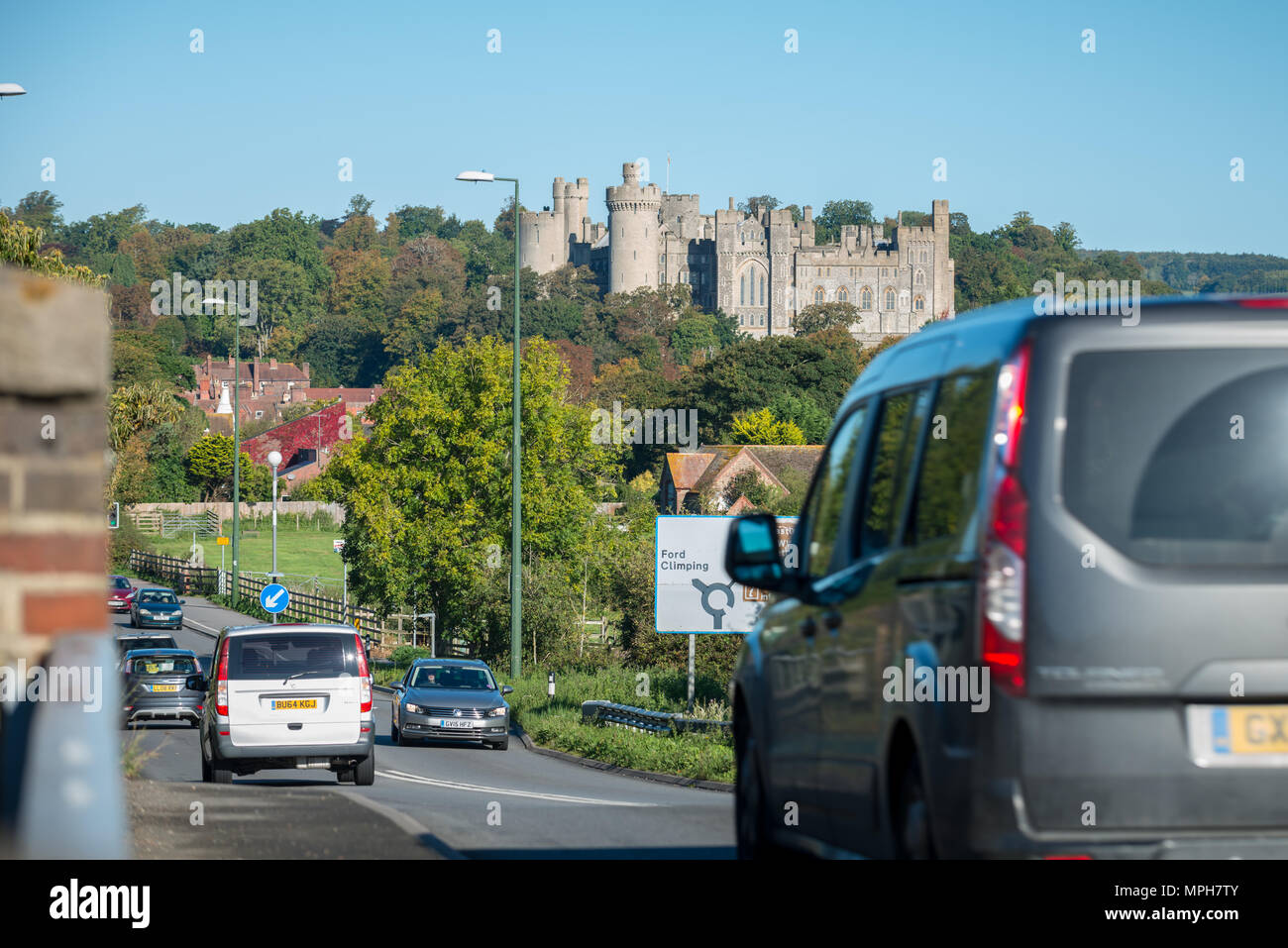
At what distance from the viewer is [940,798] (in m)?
4.85

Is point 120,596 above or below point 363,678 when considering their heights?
below

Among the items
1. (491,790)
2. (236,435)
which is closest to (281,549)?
(236,435)

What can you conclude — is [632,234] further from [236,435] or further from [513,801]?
[513,801]

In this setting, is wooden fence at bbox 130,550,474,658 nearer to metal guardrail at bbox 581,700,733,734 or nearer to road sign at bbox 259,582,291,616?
road sign at bbox 259,582,291,616

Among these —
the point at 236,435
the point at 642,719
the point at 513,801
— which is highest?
the point at 236,435

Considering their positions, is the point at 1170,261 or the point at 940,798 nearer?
the point at 940,798

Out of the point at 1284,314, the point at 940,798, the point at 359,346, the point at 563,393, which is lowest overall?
the point at 940,798

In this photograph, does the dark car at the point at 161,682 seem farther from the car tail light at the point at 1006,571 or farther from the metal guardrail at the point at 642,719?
the car tail light at the point at 1006,571

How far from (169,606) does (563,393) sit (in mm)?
15594

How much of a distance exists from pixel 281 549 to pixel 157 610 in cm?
3916

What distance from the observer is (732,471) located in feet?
324

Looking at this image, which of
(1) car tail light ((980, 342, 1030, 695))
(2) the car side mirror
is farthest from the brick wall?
(2) the car side mirror
